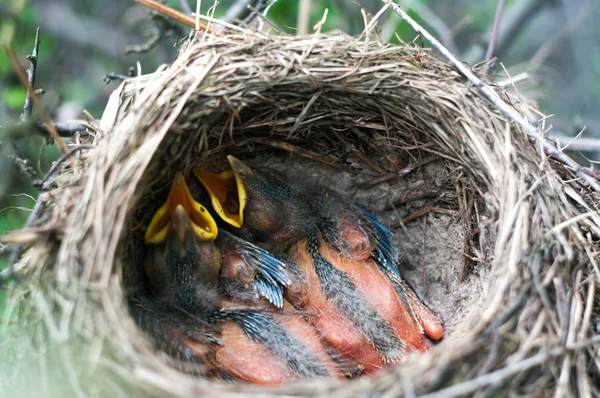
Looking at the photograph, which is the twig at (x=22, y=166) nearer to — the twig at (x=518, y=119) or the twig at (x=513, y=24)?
the twig at (x=518, y=119)

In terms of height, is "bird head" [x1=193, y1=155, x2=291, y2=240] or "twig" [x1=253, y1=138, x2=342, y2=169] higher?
"twig" [x1=253, y1=138, x2=342, y2=169]

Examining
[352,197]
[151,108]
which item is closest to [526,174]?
[352,197]

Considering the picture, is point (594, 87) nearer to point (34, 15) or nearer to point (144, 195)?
point (144, 195)

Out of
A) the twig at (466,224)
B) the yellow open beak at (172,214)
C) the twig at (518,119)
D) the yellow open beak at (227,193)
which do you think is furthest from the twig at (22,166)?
the twig at (466,224)

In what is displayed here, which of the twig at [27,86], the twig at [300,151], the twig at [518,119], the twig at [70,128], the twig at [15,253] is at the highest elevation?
the twig at [518,119]

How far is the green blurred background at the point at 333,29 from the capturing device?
229cm

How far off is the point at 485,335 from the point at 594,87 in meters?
2.34

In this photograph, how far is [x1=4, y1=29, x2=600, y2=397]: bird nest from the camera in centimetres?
115

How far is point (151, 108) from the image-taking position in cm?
144

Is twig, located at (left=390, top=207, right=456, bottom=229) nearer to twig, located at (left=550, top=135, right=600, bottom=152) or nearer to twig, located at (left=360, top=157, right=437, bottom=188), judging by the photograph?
twig, located at (left=360, top=157, right=437, bottom=188)

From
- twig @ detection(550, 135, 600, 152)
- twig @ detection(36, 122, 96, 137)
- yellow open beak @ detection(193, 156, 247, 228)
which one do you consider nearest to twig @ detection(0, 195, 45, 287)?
twig @ detection(36, 122, 96, 137)

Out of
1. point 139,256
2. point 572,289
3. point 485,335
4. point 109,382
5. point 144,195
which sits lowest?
point 109,382

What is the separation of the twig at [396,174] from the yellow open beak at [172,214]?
583mm

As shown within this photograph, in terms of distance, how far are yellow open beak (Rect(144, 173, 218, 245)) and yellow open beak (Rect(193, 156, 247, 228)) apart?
0.27ft
